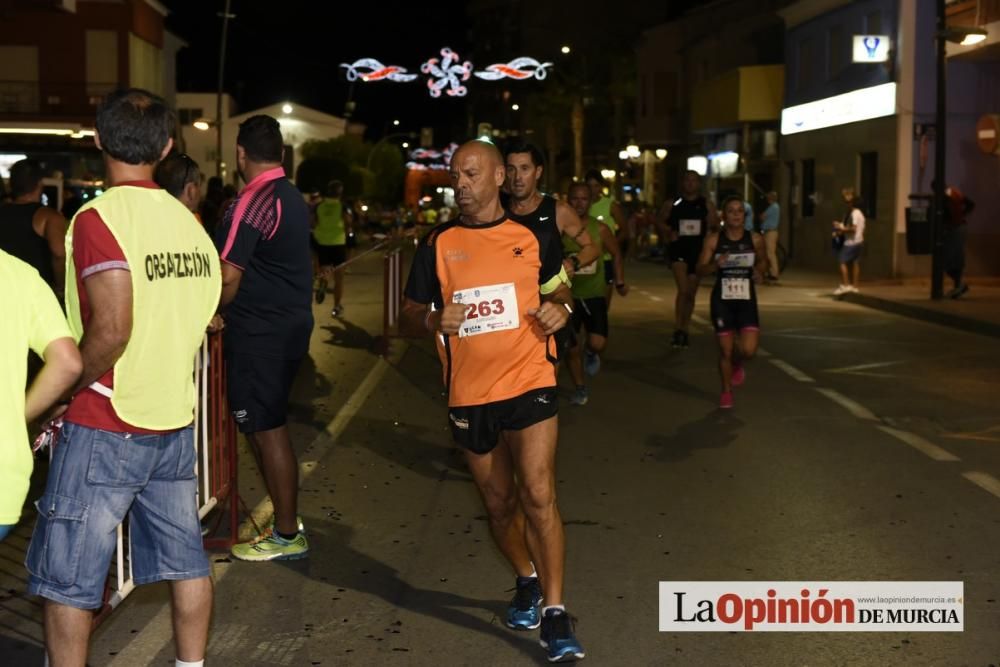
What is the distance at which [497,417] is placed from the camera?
Answer: 5.32 meters

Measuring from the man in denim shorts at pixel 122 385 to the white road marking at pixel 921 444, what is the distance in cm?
624

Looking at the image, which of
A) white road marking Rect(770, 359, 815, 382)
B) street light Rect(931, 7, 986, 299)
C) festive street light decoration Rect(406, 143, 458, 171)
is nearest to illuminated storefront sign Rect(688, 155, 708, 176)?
street light Rect(931, 7, 986, 299)

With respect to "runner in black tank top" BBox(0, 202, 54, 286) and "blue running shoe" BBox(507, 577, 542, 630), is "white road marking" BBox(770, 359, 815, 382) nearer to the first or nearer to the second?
"runner in black tank top" BBox(0, 202, 54, 286)

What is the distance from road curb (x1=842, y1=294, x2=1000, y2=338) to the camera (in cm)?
1855

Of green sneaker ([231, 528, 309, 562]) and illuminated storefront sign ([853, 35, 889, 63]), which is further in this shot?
illuminated storefront sign ([853, 35, 889, 63])

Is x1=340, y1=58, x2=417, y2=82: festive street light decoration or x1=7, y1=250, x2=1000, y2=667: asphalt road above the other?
x1=340, y1=58, x2=417, y2=82: festive street light decoration

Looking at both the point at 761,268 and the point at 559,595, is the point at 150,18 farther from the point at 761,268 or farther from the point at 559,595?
the point at 559,595

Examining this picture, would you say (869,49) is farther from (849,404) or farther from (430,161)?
(430,161)

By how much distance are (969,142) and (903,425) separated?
19.4 m

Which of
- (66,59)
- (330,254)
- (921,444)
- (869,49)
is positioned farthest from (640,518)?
(66,59)

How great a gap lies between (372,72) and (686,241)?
1147 cm

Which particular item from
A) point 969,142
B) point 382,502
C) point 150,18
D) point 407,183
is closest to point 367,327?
point 382,502

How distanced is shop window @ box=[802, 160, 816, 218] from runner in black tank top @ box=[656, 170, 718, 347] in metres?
20.7

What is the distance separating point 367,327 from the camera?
18.8m
